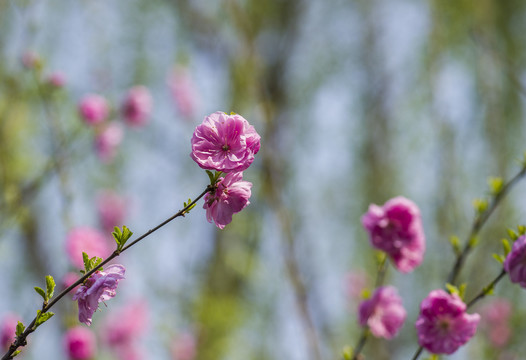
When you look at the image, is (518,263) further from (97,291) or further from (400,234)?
(97,291)

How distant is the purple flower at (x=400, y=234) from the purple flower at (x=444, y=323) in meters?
0.24

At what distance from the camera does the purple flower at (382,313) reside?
138 cm

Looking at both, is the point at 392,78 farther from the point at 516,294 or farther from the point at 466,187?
the point at 516,294

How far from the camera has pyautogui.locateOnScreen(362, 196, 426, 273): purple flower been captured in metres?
1.36

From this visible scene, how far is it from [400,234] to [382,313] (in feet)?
0.70

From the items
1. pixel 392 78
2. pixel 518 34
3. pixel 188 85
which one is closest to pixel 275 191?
pixel 188 85

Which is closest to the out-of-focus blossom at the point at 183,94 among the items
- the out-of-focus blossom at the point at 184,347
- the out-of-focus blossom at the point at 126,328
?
the out-of-focus blossom at the point at 126,328

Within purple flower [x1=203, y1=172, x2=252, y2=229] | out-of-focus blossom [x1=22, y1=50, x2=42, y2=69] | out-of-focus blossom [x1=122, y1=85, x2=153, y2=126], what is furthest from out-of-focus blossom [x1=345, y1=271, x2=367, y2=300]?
purple flower [x1=203, y1=172, x2=252, y2=229]

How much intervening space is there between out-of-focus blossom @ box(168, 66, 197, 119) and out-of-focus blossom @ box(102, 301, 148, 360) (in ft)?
5.30

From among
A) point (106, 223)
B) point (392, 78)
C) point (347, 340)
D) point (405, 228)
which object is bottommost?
point (405, 228)

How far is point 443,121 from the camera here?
2500mm

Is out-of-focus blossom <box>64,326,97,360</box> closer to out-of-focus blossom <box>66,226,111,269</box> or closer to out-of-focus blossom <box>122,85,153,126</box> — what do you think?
out-of-focus blossom <box>66,226,111,269</box>

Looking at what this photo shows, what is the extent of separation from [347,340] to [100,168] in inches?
135

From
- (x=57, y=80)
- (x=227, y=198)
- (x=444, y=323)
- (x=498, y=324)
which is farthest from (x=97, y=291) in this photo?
(x=498, y=324)
